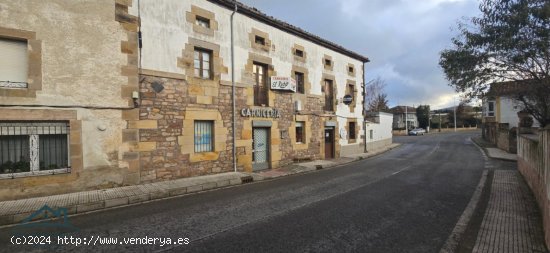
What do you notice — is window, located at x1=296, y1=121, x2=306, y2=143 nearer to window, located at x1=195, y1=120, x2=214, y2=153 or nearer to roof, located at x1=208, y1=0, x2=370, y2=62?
roof, located at x1=208, y1=0, x2=370, y2=62

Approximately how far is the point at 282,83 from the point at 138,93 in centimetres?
698

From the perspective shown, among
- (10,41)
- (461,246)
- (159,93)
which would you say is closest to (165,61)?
(159,93)

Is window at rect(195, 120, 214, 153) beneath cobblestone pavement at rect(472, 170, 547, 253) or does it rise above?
above

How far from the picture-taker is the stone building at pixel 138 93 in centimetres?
767

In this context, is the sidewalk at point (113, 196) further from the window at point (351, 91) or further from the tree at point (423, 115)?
the tree at point (423, 115)

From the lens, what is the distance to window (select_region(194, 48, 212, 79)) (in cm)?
1140

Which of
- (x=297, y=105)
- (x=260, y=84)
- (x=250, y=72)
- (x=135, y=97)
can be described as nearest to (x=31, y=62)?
(x=135, y=97)

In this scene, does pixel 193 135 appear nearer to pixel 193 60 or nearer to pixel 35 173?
pixel 193 60

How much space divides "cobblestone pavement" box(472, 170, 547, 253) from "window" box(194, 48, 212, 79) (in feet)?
32.2

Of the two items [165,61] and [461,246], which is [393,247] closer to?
[461,246]

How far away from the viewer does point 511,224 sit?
18.6 ft

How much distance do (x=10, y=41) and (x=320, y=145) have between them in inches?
556

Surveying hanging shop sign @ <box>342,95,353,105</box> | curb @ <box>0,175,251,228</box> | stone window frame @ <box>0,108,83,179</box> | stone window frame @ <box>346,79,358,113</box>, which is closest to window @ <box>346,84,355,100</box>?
stone window frame @ <box>346,79,358,113</box>

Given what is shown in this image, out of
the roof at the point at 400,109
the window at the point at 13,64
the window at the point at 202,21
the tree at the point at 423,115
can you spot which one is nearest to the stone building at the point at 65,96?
the window at the point at 13,64
